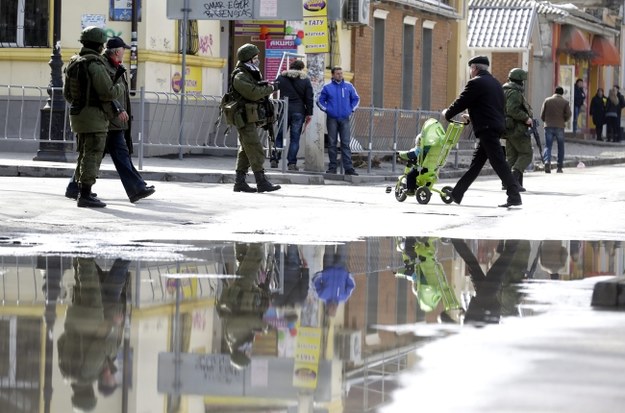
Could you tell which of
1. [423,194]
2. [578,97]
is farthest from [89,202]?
[578,97]

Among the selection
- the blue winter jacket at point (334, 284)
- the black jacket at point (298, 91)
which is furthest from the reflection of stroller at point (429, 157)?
the blue winter jacket at point (334, 284)

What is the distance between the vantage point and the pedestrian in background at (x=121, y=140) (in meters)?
15.9

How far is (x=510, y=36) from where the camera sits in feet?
155

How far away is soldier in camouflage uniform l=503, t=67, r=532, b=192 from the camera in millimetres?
21906

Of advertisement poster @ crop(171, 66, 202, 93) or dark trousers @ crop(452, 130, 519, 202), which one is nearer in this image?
dark trousers @ crop(452, 130, 519, 202)

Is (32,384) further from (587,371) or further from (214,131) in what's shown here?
(214,131)

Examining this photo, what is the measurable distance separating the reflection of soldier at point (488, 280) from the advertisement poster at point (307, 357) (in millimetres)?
946

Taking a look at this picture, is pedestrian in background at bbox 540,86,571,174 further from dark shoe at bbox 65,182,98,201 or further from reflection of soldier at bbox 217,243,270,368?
reflection of soldier at bbox 217,243,270,368

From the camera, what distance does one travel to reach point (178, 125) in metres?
25.5

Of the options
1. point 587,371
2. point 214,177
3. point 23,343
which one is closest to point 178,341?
point 23,343

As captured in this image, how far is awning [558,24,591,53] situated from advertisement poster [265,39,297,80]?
2395 cm

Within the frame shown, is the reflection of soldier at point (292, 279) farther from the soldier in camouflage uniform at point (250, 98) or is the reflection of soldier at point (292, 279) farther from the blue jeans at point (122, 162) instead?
the soldier in camouflage uniform at point (250, 98)

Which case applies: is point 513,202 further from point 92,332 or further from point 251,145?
point 92,332

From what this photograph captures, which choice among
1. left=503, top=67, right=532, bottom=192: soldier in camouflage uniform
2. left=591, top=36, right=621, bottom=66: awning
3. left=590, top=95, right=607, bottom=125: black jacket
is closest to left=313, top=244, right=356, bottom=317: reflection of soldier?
left=503, top=67, right=532, bottom=192: soldier in camouflage uniform
